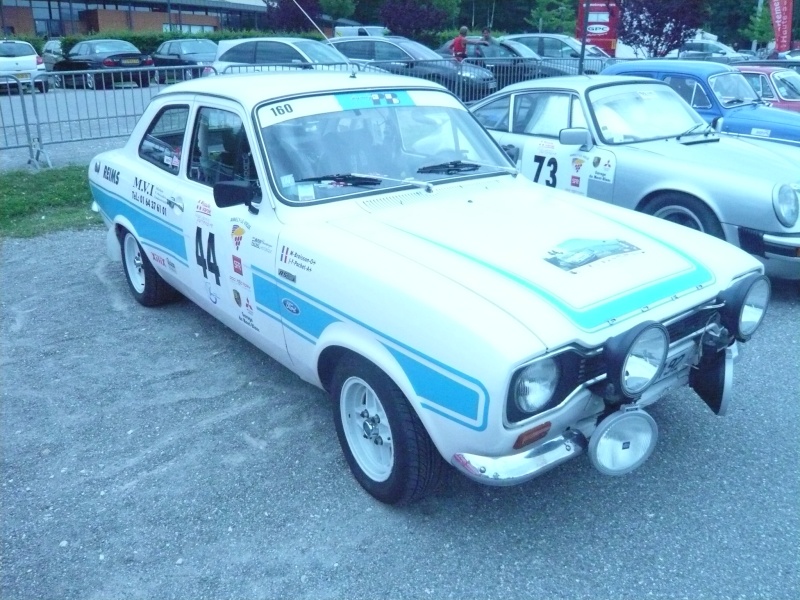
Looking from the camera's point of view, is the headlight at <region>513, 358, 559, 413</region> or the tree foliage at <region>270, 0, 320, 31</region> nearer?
the headlight at <region>513, 358, 559, 413</region>

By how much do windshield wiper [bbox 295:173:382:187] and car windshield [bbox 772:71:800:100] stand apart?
394 inches

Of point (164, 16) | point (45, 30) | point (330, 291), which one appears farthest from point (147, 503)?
point (164, 16)

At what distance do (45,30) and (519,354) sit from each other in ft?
146

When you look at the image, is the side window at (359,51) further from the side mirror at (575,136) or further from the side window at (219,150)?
the side window at (219,150)

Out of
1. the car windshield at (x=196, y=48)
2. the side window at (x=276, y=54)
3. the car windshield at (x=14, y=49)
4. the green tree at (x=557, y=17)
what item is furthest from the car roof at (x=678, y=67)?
the green tree at (x=557, y=17)

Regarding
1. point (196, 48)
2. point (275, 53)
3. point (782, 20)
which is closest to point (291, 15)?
point (196, 48)

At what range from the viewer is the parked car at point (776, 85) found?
453 inches

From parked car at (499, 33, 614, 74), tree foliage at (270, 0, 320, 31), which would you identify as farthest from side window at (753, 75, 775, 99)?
tree foliage at (270, 0, 320, 31)

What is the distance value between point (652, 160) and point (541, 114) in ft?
4.29

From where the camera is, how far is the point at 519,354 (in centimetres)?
263

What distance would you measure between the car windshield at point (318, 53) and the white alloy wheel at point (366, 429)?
38.9ft

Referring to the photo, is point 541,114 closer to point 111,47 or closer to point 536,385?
point 536,385

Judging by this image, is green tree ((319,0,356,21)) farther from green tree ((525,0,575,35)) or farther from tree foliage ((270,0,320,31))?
green tree ((525,0,575,35))

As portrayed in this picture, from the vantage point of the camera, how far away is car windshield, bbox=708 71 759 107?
29.3 ft
